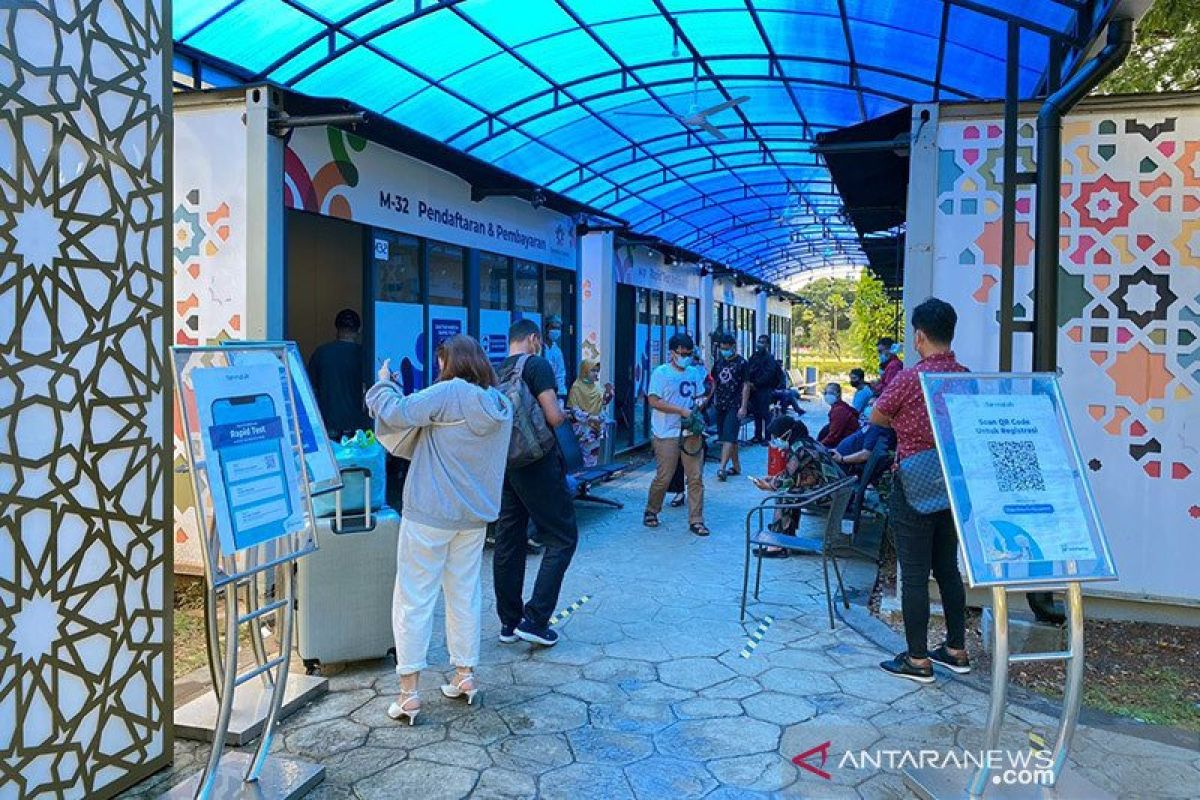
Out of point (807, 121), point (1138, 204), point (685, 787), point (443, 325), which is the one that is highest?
point (807, 121)

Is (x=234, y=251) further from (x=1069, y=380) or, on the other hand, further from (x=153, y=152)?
(x=1069, y=380)

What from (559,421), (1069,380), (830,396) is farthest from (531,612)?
(830,396)

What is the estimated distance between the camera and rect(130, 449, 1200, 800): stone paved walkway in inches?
132

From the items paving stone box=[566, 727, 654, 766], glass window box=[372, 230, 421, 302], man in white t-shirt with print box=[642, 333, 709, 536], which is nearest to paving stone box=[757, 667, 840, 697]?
paving stone box=[566, 727, 654, 766]

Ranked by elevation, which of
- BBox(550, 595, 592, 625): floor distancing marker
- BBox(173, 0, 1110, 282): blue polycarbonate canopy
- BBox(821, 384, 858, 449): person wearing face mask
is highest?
BBox(173, 0, 1110, 282): blue polycarbonate canopy

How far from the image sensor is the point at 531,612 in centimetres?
473

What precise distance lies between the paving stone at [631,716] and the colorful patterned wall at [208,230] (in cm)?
296

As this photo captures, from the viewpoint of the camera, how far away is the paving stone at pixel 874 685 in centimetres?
419

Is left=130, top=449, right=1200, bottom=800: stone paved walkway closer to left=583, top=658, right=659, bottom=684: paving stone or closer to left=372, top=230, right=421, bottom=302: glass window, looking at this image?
left=583, top=658, right=659, bottom=684: paving stone

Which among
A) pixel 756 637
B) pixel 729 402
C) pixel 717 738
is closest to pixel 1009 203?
pixel 756 637

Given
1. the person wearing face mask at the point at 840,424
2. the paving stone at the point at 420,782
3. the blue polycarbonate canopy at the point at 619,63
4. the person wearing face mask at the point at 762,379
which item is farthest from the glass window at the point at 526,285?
the paving stone at the point at 420,782

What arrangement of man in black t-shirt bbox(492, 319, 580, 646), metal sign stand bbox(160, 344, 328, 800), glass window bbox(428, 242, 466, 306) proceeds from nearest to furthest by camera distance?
1. metal sign stand bbox(160, 344, 328, 800)
2. man in black t-shirt bbox(492, 319, 580, 646)
3. glass window bbox(428, 242, 466, 306)

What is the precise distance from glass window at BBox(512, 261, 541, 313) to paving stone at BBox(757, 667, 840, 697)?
5791 millimetres

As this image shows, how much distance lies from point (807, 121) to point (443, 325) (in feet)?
25.5
